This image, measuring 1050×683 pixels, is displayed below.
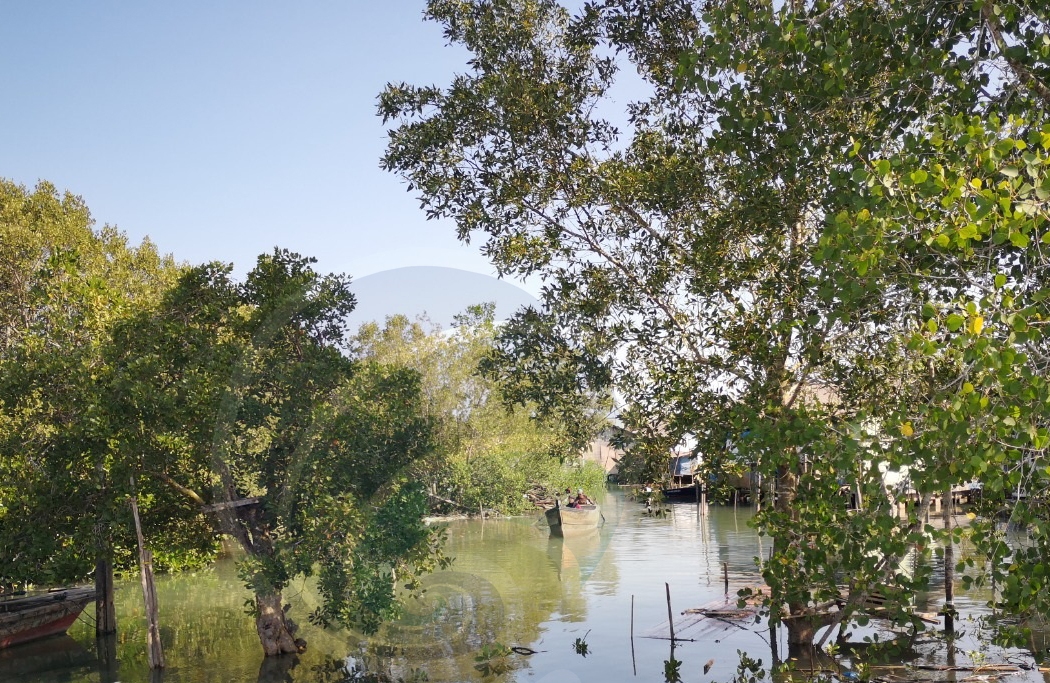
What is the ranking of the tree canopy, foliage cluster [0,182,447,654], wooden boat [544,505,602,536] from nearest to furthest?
the tree canopy → foliage cluster [0,182,447,654] → wooden boat [544,505,602,536]

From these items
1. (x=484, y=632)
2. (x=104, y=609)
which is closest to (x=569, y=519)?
(x=484, y=632)

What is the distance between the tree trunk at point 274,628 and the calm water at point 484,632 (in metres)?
0.32

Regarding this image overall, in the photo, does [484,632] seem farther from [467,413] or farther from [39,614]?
[467,413]

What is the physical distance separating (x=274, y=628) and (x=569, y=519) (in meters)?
27.2

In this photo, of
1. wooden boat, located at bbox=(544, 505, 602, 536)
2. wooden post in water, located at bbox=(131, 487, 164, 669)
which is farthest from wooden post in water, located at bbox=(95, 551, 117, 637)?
wooden boat, located at bbox=(544, 505, 602, 536)

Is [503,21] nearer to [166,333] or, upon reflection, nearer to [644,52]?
[644,52]

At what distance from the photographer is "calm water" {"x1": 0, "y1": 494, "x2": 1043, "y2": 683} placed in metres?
18.7

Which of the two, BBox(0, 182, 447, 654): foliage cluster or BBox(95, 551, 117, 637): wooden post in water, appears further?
BBox(95, 551, 117, 637): wooden post in water

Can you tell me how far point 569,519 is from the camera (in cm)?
4556

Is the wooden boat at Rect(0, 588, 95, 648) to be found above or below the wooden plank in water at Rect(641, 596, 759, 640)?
above

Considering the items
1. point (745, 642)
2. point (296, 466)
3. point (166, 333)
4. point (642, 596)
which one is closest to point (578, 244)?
point (296, 466)

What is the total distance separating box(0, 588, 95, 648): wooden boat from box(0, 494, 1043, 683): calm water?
39 cm

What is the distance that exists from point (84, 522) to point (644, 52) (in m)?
13.5

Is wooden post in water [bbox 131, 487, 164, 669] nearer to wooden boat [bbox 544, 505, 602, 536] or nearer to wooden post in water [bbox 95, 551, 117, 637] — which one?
wooden post in water [bbox 95, 551, 117, 637]
